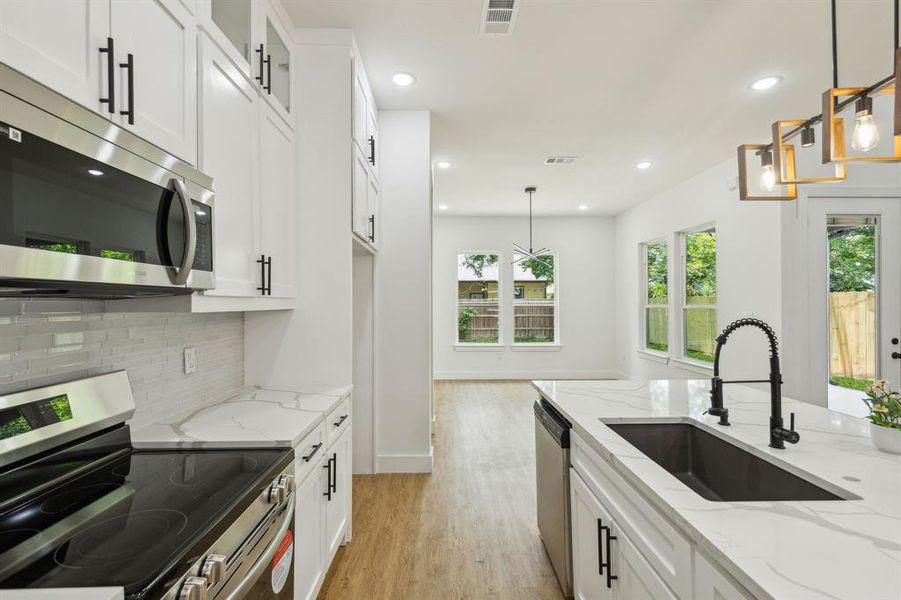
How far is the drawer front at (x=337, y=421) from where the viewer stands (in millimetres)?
2049

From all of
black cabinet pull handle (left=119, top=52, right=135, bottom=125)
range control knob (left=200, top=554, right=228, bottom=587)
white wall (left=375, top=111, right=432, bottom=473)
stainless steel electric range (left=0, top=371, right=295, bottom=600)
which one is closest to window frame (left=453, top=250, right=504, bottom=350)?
white wall (left=375, top=111, right=432, bottom=473)

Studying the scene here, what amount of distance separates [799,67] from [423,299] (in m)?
2.95

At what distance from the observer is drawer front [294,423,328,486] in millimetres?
1657

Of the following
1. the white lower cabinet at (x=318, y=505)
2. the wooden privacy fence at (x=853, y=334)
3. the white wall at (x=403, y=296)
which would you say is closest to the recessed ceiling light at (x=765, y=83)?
the wooden privacy fence at (x=853, y=334)

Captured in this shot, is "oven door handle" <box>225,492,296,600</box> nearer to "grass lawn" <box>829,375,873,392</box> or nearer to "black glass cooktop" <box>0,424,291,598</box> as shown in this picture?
"black glass cooktop" <box>0,424,291,598</box>

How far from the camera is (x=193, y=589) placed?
88cm

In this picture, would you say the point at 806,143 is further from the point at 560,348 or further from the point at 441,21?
the point at 560,348

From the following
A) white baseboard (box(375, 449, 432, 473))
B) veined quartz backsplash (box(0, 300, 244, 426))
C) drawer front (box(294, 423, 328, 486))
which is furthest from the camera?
white baseboard (box(375, 449, 432, 473))

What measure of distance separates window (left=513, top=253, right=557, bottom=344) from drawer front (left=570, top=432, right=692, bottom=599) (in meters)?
6.27

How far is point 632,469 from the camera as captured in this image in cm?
124

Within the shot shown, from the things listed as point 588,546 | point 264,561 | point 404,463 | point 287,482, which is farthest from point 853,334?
point 264,561

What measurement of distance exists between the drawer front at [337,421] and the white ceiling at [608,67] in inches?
81.2

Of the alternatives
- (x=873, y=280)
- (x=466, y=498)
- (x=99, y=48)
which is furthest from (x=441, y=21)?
(x=873, y=280)

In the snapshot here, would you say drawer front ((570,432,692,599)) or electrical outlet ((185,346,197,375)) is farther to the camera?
electrical outlet ((185,346,197,375))
